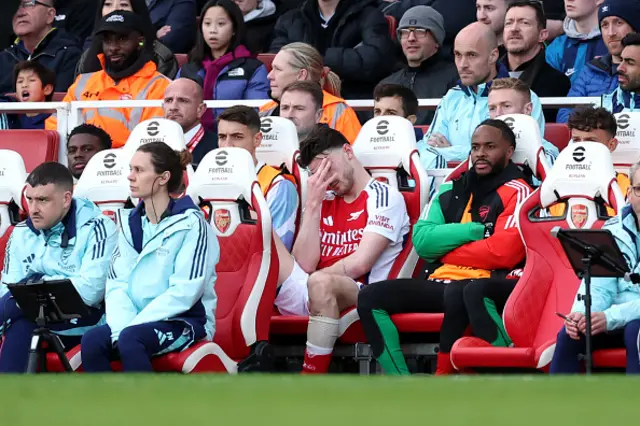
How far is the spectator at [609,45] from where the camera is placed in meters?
8.77

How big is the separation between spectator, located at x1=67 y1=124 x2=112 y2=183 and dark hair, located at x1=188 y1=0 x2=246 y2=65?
131 cm

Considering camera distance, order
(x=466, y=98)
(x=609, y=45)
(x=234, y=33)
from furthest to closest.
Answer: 1. (x=234, y=33)
2. (x=609, y=45)
3. (x=466, y=98)

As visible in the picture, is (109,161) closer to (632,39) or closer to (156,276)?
(156,276)

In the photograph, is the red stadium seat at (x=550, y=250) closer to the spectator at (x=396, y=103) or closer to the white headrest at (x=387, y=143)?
the white headrest at (x=387, y=143)

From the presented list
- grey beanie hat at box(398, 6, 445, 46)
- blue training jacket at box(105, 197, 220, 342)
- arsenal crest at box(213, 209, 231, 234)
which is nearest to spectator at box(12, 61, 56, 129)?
grey beanie hat at box(398, 6, 445, 46)

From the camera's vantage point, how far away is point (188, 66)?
9.73 meters

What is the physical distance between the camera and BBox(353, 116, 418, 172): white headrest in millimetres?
7770

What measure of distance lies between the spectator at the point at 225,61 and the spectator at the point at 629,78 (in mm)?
2482

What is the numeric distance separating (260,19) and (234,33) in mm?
1692

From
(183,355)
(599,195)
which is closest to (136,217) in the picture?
(183,355)

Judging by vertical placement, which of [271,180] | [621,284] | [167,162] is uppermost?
[167,162]

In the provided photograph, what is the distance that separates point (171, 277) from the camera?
6785 millimetres

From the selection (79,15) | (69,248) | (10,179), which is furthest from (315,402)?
(79,15)

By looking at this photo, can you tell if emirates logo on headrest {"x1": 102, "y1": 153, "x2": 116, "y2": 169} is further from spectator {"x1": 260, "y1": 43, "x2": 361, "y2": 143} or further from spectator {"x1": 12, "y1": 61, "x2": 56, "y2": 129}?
spectator {"x1": 12, "y1": 61, "x2": 56, "y2": 129}
